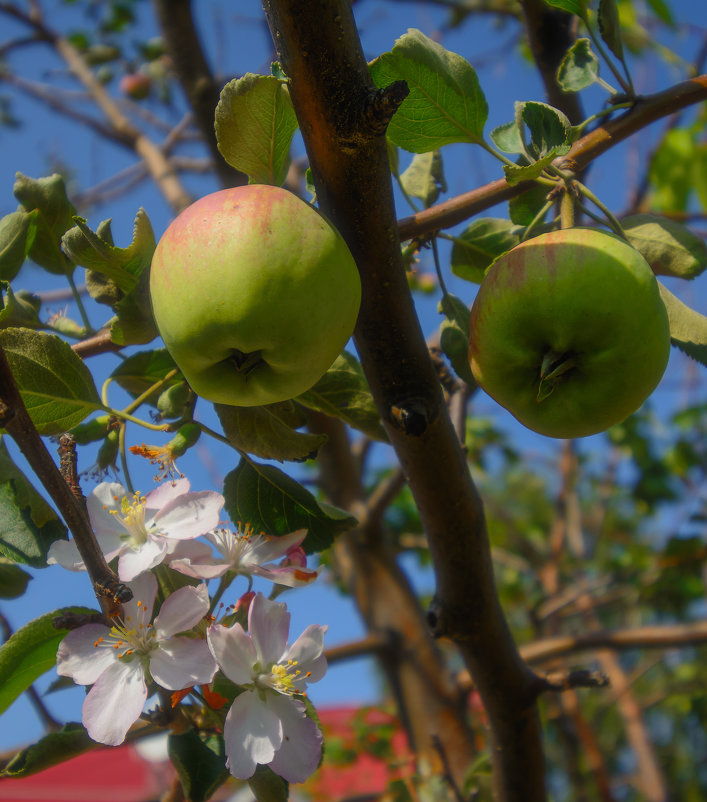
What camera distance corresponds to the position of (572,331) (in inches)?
23.4

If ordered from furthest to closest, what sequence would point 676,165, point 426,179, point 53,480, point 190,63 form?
point 676,165 → point 190,63 → point 426,179 → point 53,480

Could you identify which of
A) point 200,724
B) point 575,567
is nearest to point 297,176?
point 200,724

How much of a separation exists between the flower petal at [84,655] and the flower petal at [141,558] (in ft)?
0.17

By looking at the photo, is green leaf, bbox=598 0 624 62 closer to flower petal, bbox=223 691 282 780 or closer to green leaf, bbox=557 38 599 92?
green leaf, bbox=557 38 599 92

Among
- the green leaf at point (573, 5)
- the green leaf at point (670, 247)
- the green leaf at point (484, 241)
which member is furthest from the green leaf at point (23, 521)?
the green leaf at point (573, 5)

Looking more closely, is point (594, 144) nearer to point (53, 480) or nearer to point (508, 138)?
point (508, 138)

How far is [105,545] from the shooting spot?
64 centimetres

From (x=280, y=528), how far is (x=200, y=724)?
0.67 feet

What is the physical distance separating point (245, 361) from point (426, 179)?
1.61ft

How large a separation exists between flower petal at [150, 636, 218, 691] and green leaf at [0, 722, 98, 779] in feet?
0.39

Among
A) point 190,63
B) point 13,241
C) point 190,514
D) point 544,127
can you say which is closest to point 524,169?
point 544,127

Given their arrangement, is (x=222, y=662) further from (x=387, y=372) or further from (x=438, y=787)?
(x=438, y=787)

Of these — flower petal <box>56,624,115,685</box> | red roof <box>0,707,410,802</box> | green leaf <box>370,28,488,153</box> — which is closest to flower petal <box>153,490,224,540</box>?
flower petal <box>56,624,115,685</box>

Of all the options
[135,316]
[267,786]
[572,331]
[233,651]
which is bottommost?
[267,786]
